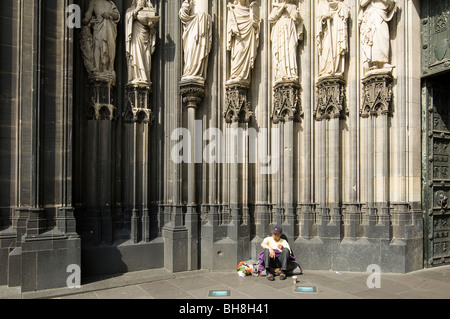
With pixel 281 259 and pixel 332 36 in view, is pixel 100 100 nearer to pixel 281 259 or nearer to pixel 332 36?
pixel 281 259

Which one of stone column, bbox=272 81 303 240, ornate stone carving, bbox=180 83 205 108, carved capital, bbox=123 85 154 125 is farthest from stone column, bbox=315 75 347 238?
carved capital, bbox=123 85 154 125

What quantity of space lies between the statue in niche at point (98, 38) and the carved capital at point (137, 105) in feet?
2.16

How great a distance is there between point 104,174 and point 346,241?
6.18m

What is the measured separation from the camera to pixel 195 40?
8.69 meters

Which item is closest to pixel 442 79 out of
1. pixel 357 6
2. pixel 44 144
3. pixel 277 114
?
pixel 357 6

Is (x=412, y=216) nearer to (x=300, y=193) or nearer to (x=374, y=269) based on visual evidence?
(x=374, y=269)

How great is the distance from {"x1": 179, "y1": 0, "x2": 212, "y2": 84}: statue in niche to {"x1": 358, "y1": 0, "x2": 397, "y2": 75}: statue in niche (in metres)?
3.94

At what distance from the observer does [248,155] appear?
9.22 meters

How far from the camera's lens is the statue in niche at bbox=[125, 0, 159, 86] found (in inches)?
334

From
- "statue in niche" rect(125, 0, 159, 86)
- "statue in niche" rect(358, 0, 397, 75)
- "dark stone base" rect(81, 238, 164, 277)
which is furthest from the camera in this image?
"statue in niche" rect(125, 0, 159, 86)

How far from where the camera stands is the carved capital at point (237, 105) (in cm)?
897

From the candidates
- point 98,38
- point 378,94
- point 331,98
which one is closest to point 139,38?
point 98,38

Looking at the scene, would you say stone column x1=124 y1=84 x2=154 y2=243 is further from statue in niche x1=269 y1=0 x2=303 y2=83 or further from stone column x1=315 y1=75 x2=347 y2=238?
stone column x1=315 y1=75 x2=347 y2=238
